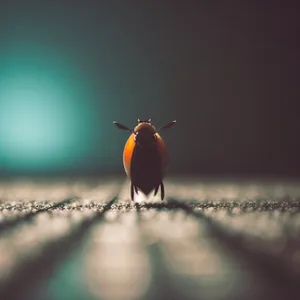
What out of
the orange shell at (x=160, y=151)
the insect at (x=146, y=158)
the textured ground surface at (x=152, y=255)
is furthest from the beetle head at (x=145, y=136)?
the textured ground surface at (x=152, y=255)

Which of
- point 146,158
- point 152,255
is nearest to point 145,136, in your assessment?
point 146,158

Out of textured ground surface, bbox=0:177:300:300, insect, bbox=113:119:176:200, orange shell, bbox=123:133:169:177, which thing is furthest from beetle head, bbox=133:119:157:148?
textured ground surface, bbox=0:177:300:300

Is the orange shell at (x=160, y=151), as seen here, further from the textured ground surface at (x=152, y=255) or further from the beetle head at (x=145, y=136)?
the textured ground surface at (x=152, y=255)

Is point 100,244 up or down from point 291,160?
up

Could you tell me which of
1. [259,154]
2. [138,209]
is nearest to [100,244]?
[138,209]

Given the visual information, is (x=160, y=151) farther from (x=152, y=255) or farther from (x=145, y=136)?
(x=152, y=255)

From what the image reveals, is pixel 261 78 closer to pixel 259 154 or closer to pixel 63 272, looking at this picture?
pixel 259 154

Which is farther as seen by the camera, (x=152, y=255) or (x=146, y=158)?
(x=146, y=158)

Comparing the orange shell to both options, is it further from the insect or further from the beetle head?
the beetle head
